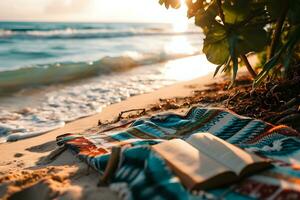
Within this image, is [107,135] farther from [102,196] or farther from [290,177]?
[290,177]

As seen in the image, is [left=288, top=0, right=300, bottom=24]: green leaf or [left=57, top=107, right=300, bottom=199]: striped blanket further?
[left=288, top=0, right=300, bottom=24]: green leaf

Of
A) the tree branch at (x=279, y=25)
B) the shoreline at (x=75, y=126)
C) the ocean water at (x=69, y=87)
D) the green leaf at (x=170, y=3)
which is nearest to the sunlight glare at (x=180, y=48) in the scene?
the ocean water at (x=69, y=87)

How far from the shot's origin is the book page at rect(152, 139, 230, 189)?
68.0 inches

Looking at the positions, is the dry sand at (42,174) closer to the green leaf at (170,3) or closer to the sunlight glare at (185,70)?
the green leaf at (170,3)

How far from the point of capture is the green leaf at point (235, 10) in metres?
2.97

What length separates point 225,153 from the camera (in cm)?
189

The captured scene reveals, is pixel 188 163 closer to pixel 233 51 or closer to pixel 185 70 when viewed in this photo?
pixel 233 51

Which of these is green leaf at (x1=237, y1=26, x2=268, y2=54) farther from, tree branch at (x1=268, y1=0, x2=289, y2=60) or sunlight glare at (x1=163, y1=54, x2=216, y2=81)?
sunlight glare at (x1=163, y1=54, x2=216, y2=81)

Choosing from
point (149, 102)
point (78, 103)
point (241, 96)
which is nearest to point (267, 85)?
→ point (241, 96)

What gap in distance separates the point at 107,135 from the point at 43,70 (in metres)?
5.87

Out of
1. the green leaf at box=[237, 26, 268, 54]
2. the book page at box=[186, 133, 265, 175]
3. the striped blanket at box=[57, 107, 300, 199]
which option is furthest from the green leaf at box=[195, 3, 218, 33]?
the book page at box=[186, 133, 265, 175]

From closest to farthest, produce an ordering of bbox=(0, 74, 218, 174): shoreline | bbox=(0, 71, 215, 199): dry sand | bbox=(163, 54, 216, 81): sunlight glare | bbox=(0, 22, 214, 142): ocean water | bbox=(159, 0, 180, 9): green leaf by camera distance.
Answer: bbox=(0, 71, 215, 199): dry sand, bbox=(0, 74, 218, 174): shoreline, bbox=(159, 0, 180, 9): green leaf, bbox=(0, 22, 214, 142): ocean water, bbox=(163, 54, 216, 81): sunlight glare

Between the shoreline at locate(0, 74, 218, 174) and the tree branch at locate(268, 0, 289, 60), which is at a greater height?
the tree branch at locate(268, 0, 289, 60)

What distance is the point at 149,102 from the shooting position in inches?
199
